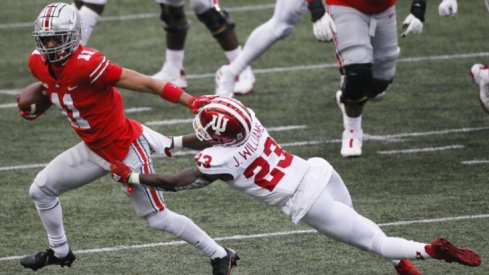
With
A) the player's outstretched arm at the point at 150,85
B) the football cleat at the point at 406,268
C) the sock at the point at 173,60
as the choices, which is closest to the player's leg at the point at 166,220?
the player's outstretched arm at the point at 150,85

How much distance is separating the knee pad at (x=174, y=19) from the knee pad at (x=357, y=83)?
256 cm

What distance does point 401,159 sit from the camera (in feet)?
28.2

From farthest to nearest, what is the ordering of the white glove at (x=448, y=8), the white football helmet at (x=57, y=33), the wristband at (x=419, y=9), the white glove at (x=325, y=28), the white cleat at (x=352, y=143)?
the white cleat at (x=352, y=143) < the white glove at (x=448, y=8) < the wristband at (x=419, y=9) < the white glove at (x=325, y=28) < the white football helmet at (x=57, y=33)

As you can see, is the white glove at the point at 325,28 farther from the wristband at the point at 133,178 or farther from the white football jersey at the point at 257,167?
the wristband at the point at 133,178

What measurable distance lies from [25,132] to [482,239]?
432 cm

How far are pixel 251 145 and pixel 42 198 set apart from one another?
128 centimetres

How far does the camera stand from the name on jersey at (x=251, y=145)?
5707 millimetres

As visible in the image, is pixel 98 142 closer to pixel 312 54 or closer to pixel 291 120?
pixel 291 120

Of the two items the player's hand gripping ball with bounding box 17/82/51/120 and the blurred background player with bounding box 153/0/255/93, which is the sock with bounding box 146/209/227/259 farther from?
the blurred background player with bounding box 153/0/255/93

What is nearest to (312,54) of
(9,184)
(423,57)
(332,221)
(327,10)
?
(423,57)

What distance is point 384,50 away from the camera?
8.59 m

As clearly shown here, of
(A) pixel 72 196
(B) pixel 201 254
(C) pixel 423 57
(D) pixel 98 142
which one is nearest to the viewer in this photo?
(D) pixel 98 142

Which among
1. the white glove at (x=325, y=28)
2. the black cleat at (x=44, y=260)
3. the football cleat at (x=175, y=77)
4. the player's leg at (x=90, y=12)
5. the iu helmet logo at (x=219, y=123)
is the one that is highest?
the iu helmet logo at (x=219, y=123)

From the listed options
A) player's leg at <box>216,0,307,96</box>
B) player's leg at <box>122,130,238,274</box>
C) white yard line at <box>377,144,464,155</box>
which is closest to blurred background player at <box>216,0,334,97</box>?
player's leg at <box>216,0,307,96</box>
